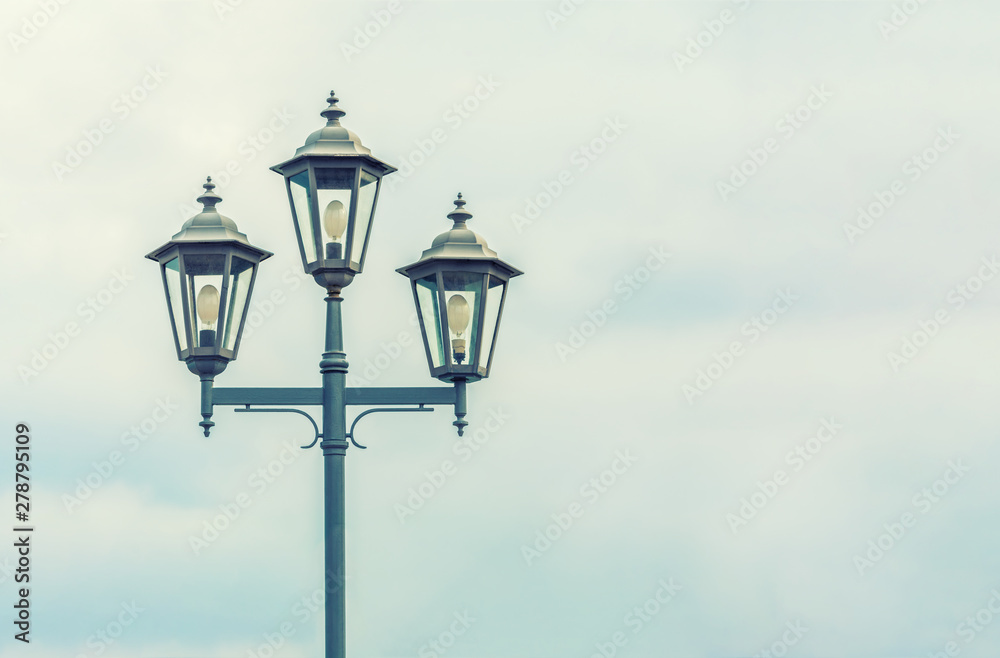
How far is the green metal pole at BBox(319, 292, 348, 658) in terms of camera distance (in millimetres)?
8328

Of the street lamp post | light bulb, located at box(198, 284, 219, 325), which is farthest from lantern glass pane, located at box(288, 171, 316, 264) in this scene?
light bulb, located at box(198, 284, 219, 325)

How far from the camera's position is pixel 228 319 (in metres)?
8.80

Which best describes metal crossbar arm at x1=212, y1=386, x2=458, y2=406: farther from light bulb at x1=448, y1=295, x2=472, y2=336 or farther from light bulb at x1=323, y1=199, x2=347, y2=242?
light bulb at x1=323, y1=199, x2=347, y2=242

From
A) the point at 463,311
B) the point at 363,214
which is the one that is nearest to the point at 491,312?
the point at 463,311

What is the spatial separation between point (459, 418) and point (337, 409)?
0.80 metres

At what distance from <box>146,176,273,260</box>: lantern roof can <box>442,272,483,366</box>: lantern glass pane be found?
126cm

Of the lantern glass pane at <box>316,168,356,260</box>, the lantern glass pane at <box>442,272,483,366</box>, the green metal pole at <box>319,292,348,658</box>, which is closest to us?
the green metal pole at <box>319,292,348,658</box>

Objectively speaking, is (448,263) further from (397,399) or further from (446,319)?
(397,399)

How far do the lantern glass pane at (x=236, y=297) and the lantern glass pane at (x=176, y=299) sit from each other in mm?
285

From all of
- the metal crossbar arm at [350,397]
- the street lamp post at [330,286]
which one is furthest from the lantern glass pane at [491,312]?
the metal crossbar arm at [350,397]

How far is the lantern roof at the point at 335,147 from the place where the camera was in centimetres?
865

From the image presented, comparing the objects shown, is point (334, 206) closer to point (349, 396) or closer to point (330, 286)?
point (330, 286)

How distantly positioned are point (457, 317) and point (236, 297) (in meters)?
1.47

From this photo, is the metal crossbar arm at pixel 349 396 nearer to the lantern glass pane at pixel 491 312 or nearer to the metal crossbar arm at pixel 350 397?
the metal crossbar arm at pixel 350 397
